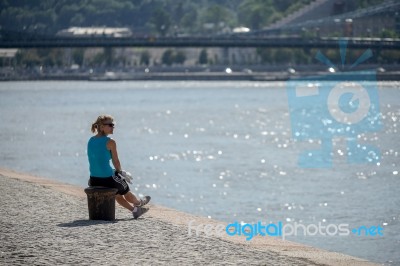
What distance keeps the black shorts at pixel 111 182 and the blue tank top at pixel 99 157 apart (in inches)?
1.2

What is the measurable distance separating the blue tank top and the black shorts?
0.03 m

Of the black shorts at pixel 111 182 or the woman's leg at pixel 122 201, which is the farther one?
the woman's leg at pixel 122 201

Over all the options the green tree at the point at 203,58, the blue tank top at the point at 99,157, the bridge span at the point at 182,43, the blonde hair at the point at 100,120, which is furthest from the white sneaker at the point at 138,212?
the green tree at the point at 203,58

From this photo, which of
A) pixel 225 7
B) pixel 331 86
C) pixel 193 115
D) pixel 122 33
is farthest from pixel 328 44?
pixel 225 7

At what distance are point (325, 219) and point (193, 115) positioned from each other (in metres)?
39.6

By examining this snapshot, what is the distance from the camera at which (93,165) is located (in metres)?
11.8

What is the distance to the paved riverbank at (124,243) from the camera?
9.78 metres

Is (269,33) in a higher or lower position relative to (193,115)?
higher

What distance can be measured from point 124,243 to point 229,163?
19.0m

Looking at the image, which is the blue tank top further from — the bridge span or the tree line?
the tree line

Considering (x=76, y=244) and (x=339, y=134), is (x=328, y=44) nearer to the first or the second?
(x=339, y=134)

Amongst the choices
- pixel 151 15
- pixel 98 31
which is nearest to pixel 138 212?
pixel 98 31

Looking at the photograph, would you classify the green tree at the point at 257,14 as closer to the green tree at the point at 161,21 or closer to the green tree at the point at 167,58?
the green tree at the point at 161,21

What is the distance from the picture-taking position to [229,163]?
29.4 meters
